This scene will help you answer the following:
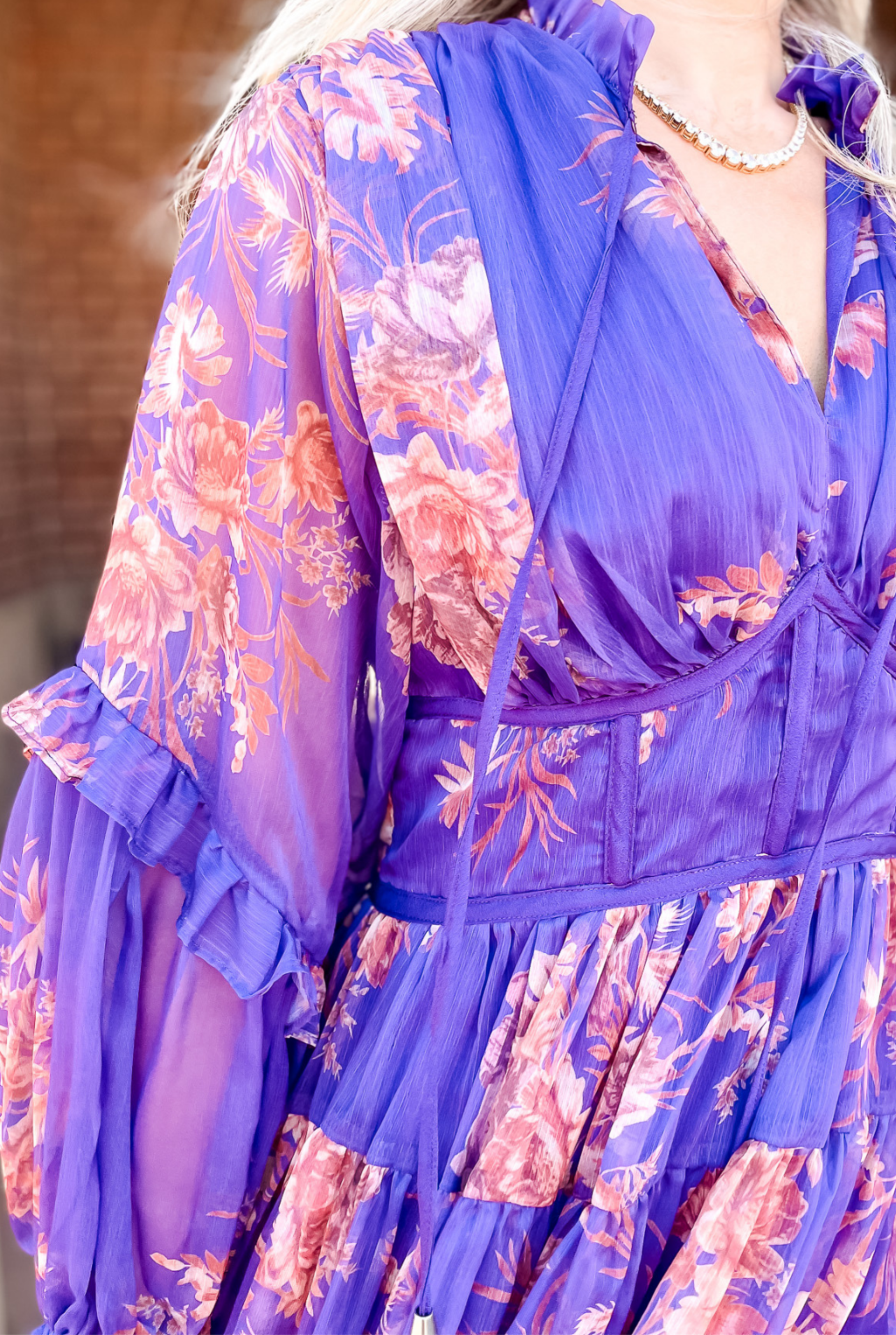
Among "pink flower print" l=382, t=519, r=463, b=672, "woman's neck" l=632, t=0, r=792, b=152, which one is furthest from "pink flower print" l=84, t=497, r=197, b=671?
"woman's neck" l=632, t=0, r=792, b=152

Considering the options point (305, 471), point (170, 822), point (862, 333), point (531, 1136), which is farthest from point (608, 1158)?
point (862, 333)

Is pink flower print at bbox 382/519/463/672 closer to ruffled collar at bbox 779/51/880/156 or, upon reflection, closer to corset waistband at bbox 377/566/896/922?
corset waistband at bbox 377/566/896/922

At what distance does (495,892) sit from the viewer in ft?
1.85

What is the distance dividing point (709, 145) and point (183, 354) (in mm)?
368

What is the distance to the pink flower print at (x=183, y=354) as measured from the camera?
0.52m

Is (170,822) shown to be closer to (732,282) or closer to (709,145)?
(732,282)

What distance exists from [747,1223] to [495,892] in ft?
0.65

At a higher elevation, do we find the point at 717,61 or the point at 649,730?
the point at 717,61

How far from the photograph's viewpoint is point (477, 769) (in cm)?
49

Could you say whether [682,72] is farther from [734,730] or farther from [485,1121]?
[485,1121]

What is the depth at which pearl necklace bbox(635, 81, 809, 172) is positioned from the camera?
2.13ft

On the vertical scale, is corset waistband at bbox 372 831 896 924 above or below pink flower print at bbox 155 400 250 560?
below

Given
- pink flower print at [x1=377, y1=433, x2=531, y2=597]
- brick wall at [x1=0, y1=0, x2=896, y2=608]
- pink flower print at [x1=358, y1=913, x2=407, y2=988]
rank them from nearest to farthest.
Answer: pink flower print at [x1=377, y1=433, x2=531, y2=597] → pink flower print at [x1=358, y1=913, x2=407, y2=988] → brick wall at [x1=0, y1=0, x2=896, y2=608]

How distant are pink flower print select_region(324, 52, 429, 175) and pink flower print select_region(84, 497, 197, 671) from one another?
0.71ft
